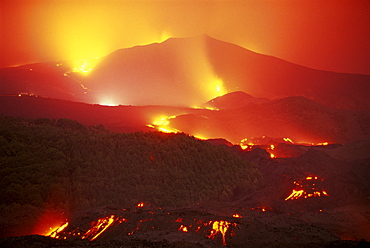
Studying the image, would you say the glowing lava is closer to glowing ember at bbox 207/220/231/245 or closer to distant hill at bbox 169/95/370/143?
distant hill at bbox 169/95/370/143

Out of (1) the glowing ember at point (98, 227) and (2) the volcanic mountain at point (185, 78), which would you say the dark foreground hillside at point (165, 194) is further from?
(2) the volcanic mountain at point (185, 78)

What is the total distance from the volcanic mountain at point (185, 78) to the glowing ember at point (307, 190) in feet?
178

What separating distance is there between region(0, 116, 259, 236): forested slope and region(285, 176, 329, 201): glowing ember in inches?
114

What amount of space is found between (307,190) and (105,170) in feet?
34.0

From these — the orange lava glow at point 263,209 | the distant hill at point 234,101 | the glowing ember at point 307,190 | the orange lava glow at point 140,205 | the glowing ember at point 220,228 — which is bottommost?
the glowing ember at point 220,228

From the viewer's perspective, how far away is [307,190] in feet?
62.1

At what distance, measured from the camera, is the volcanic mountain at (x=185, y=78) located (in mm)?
74625

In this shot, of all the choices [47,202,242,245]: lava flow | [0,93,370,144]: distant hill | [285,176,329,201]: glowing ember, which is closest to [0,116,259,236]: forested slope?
[47,202,242,245]: lava flow

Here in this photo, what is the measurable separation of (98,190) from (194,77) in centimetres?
7985

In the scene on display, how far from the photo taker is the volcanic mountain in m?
74.6

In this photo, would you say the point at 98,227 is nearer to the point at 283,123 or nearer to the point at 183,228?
the point at 183,228

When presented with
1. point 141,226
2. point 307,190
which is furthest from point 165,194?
point 307,190

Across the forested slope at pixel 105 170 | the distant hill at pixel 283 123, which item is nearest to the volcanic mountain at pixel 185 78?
the distant hill at pixel 283 123

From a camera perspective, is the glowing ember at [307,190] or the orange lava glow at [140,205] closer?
the orange lava glow at [140,205]
